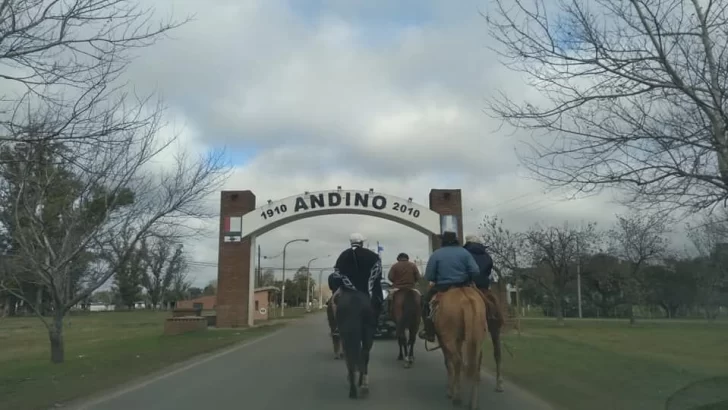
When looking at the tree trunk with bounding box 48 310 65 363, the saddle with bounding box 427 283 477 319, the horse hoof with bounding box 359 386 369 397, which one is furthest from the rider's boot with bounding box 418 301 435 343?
the tree trunk with bounding box 48 310 65 363

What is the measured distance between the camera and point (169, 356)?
17531 millimetres

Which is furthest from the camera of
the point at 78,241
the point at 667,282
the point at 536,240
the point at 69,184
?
the point at 667,282

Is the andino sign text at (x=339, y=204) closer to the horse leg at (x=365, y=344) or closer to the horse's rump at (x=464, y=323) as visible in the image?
the horse leg at (x=365, y=344)

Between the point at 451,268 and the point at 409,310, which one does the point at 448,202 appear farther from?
the point at 451,268

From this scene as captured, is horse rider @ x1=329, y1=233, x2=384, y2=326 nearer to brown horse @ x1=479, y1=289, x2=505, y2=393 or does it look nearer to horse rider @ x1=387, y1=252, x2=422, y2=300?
brown horse @ x1=479, y1=289, x2=505, y2=393

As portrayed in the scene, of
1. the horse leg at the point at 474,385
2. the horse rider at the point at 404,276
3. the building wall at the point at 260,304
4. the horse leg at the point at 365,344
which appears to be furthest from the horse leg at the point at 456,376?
the building wall at the point at 260,304

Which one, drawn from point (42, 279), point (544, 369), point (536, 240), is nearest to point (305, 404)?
point (544, 369)

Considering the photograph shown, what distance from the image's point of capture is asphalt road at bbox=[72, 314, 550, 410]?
9625 millimetres

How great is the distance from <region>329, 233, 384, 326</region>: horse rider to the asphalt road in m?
1.48

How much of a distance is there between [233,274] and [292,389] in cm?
2793

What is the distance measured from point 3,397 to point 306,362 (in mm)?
6416

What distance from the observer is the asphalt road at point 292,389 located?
9.62 meters

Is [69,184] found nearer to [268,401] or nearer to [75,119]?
[75,119]

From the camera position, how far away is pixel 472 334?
8883mm
